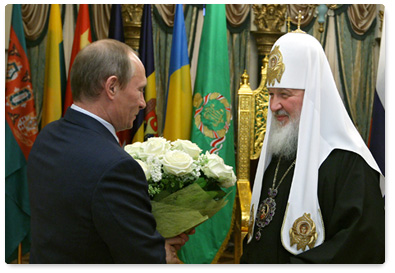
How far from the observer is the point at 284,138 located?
2.28m

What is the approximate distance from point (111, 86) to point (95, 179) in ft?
1.24

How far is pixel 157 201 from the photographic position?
195 centimetres

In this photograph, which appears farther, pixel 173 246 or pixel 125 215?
pixel 173 246

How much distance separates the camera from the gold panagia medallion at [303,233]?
1993 millimetres

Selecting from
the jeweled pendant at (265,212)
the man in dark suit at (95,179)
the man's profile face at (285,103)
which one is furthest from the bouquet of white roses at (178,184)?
the man's profile face at (285,103)

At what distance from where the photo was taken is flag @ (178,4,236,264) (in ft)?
10.8

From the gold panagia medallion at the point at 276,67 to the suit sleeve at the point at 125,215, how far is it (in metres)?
0.90

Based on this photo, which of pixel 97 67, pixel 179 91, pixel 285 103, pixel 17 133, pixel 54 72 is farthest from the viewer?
pixel 179 91

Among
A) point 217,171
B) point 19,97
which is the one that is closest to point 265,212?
point 217,171

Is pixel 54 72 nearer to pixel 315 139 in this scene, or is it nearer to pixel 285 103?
pixel 285 103

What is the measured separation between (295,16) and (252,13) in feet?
1.15

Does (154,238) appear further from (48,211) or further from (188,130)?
(188,130)

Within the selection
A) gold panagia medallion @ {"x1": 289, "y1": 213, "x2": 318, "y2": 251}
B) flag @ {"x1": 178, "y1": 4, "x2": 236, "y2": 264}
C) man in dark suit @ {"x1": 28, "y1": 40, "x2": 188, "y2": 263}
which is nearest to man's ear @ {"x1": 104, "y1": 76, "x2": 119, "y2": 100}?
man in dark suit @ {"x1": 28, "y1": 40, "x2": 188, "y2": 263}
